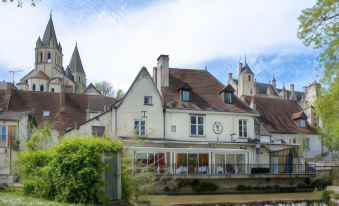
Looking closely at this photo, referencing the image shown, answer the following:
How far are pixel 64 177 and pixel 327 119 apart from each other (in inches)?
603

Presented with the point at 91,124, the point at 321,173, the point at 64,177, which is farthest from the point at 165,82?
the point at 64,177

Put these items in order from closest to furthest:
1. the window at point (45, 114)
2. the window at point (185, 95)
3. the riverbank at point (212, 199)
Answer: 1. the riverbank at point (212, 199)
2. the window at point (185, 95)
3. the window at point (45, 114)

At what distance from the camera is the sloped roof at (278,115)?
51812 millimetres

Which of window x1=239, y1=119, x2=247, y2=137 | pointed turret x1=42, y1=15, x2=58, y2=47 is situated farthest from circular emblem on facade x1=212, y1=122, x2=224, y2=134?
pointed turret x1=42, y1=15, x2=58, y2=47

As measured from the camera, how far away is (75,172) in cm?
1560

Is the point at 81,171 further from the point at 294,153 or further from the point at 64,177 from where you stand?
the point at 294,153

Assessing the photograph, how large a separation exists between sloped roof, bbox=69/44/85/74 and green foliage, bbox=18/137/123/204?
342 ft

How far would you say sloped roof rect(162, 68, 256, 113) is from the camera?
4075cm

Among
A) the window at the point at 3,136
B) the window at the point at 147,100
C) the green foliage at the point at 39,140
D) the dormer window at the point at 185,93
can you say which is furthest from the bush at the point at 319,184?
the window at the point at 3,136

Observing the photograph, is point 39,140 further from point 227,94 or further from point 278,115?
point 278,115

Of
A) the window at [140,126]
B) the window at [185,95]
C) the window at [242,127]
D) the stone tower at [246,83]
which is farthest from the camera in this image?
the stone tower at [246,83]

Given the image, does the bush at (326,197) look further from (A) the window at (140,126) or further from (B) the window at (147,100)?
(B) the window at (147,100)

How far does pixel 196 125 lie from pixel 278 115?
1754 centimetres

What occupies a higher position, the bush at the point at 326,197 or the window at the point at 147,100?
the window at the point at 147,100
